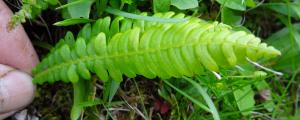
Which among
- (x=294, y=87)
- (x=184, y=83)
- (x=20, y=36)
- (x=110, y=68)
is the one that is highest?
(x=20, y=36)

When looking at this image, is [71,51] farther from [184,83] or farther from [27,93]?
[184,83]

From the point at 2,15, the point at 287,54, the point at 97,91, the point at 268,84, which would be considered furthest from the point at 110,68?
the point at 287,54

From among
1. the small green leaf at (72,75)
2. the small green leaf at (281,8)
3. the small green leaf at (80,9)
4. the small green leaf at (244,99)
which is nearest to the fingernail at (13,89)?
the small green leaf at (72,75)

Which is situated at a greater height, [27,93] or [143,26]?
[143,26]

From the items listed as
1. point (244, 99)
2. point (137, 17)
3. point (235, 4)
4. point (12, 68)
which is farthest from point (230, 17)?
point (12, 68)

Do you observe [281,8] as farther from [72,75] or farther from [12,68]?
[12,68]

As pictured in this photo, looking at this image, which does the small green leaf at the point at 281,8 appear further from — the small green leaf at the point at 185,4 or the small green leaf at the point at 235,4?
the small green leaf at the point at 185,4

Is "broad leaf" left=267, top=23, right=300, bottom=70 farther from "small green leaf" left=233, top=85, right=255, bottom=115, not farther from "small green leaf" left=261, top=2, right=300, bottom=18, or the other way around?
"small green leaf" left=233, top=85, right=255, bottom=115
